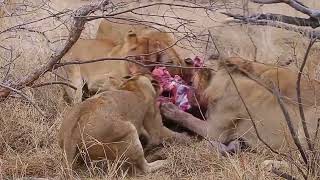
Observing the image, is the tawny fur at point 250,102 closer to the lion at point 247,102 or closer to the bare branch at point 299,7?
the lion at point 247,102

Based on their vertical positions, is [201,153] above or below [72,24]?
below

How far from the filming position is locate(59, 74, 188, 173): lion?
3.93 meters

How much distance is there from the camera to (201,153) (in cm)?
416

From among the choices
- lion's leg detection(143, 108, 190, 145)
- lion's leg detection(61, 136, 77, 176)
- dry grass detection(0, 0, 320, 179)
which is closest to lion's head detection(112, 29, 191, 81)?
dry grass detection(0, 0, 320, 179)

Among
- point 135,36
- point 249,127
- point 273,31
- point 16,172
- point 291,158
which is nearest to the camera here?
point 291,158

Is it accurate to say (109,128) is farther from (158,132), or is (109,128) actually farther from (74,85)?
(74,85)

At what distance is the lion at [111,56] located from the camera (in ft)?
17.3

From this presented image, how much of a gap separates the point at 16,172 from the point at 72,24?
2.80 feet

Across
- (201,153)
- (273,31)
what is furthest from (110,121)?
(273,31)

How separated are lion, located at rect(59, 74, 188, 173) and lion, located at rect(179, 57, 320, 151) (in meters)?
0.55

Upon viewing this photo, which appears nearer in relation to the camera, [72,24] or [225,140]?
[72,24]

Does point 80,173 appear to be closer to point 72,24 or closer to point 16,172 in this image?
point 16,172

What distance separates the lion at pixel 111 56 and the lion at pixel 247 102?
1.69ft

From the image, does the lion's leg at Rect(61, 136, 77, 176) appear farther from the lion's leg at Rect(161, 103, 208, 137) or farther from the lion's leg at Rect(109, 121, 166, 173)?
the lion's leg at Rect(161, 103, 208, 137)
